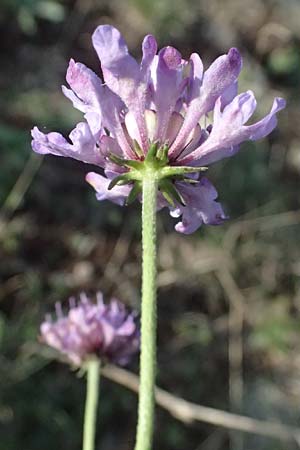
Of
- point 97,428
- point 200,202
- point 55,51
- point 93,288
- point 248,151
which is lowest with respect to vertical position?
point 97,428

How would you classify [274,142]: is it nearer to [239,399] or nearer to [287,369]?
[287,369]

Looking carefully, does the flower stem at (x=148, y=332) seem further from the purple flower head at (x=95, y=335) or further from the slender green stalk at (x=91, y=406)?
the purple flower head at (x=95, y=335)

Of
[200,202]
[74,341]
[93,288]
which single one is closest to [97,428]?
[93,288]

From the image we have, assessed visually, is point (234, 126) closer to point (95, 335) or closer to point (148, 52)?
point (148, 52)

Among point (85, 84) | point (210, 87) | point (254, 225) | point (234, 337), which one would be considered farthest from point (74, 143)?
point (254, 225)

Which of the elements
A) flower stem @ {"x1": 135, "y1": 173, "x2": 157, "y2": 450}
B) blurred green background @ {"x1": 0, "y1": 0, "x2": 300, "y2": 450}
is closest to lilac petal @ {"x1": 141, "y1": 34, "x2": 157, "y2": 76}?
flower stem @ {"x1": 135, "y1": 173, "x2": 157, "y2": 450}

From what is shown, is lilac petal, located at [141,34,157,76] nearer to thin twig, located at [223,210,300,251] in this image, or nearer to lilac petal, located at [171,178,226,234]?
lilac petal, located at [171,178,226,234]
